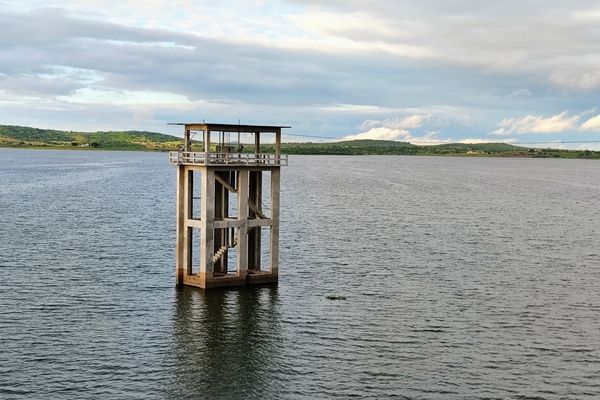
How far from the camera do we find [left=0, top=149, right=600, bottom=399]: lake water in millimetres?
35125

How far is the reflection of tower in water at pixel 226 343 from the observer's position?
34.5m

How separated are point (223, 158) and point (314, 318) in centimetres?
1182

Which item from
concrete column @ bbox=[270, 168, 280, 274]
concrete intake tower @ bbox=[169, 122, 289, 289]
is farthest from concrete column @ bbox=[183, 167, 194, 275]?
concrete column @ bbox=[270, 168, 280, 274]

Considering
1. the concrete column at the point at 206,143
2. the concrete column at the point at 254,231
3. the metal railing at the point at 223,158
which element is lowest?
the concrete column at the point at 254,231

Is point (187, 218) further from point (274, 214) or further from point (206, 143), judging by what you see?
point (274, 214)

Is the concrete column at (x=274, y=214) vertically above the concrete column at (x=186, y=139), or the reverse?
the concrete column at (x=186, y=139)

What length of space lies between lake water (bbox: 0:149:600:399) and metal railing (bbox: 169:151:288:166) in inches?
320

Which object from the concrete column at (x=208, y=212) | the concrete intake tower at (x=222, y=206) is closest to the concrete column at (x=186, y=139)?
the concrete intake tower at (x=222, y=206)

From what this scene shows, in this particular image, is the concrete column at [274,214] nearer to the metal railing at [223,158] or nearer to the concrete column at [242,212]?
the metal railing at [223,158]

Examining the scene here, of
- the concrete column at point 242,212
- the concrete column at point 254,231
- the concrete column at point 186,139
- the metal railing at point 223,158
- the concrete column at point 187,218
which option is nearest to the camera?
the metal railing at point 223,158

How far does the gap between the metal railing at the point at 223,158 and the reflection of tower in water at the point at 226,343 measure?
26.4 ft

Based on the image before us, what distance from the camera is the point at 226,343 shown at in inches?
1596

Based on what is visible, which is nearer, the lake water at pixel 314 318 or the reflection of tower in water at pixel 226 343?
the reflection of tower in water at pixel 226 343

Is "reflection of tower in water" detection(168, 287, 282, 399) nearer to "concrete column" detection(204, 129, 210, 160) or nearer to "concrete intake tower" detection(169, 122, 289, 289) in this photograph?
"concrete intake tower" detection(169, 122, 289, 289)
